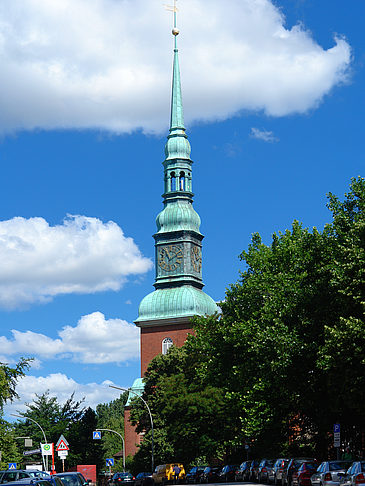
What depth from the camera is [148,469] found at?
65438mm

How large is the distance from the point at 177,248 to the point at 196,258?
280 centimetres

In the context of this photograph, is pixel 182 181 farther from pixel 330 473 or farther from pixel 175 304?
pixel 330 473

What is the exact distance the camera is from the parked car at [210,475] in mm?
51656

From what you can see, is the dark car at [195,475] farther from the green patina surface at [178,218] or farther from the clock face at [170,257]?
the green patina surface at [178,218]

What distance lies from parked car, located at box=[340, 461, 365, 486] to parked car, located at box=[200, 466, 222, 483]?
24245 mm

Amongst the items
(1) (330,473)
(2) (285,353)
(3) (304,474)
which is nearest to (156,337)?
(2) (285,353)

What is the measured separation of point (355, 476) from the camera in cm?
2598

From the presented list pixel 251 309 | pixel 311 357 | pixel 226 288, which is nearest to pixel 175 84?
pixel 226 288

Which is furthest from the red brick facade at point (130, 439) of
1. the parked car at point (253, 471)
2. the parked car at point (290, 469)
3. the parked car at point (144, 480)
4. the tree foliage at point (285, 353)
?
the parked car at point (290, 469)


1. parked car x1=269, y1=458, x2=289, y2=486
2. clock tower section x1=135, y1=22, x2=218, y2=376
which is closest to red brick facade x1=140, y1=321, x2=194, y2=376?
clock tower section x1=135, y1=22, x2=218, y2=376

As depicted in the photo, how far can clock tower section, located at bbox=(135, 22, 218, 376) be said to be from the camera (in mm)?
89062

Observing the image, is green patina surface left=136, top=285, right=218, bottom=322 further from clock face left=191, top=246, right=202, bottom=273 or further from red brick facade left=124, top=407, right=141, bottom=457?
red brick facade left=124, top=407, right=141, bottom=457

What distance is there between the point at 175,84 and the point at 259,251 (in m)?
50.1

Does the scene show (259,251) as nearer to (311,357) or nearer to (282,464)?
(311,357)
